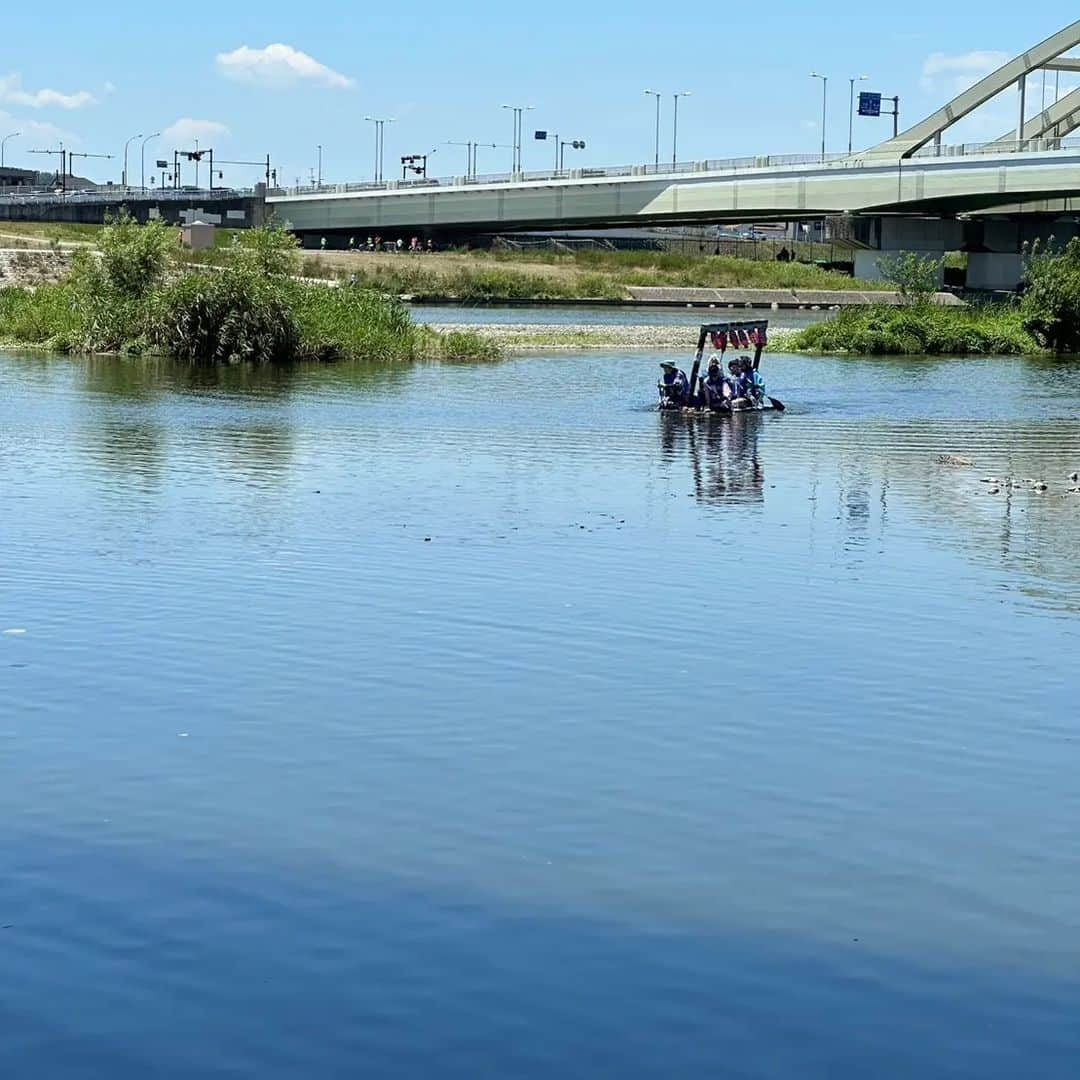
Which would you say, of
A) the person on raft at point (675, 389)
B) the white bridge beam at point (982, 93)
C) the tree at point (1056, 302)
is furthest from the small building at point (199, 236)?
the person on raft at point (675, 389)

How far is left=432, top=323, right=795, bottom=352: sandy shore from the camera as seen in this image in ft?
257

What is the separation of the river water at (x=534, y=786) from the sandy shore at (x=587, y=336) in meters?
50.5

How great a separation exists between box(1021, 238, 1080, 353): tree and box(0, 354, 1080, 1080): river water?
179 ft

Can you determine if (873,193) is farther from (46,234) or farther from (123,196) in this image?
(123,196)

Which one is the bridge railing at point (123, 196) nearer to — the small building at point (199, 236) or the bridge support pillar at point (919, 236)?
the small building at point (199, 236)

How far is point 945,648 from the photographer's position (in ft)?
57.2

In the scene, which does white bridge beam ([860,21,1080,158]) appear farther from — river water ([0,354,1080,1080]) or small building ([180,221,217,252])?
river water ([0,354,1080,1080])

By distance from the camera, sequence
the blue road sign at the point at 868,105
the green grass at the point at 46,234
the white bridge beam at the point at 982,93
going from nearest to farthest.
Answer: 1. the green grass at the point at 46,234
2. the white bridge beam at the point at 982,93
3. the blue road sign at the point at 868,105

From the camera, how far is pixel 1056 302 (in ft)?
264

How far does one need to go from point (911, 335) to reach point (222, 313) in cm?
2991

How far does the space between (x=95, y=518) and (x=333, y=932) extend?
15.8m

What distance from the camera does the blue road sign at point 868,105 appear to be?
14475cm

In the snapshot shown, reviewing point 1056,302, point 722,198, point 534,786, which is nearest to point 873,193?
point 722,198

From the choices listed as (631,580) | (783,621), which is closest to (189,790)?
(783,621)
